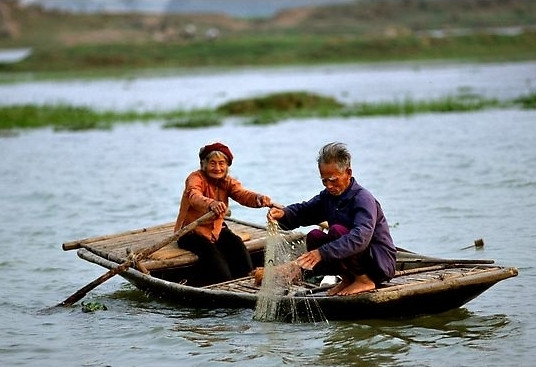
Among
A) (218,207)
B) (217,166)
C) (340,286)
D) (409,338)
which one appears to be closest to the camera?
(409,338)

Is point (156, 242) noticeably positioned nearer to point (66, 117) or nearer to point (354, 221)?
point (354, 221)

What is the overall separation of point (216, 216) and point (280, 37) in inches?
2419

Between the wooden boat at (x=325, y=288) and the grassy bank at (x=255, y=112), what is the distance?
15814mm

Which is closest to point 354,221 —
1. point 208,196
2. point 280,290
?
point 280,290

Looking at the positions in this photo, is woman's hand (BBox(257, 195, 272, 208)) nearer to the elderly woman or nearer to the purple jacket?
the elderly woman

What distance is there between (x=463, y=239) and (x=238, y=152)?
9833 mm

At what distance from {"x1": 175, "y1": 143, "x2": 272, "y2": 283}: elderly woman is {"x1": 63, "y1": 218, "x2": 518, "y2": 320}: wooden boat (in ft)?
0.49

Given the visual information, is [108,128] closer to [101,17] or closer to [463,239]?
[463,239]

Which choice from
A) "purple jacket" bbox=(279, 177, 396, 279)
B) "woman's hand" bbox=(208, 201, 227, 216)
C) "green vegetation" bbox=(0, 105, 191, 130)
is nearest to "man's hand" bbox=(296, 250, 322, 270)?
"purple jacket" bbox=(279, 177, 396, 279)

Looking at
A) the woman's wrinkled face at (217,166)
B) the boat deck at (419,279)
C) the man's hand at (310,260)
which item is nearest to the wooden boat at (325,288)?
the boat deck at (419,279)

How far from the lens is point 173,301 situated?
920 cm

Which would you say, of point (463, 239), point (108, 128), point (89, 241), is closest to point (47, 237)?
point (89, 241)

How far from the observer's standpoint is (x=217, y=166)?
896 centimetres

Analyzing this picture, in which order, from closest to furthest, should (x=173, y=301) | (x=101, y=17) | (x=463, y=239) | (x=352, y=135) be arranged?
(x=173, y=301) → (x=463, y=239) → (x=352, y=135) → (x=101, y=17)
